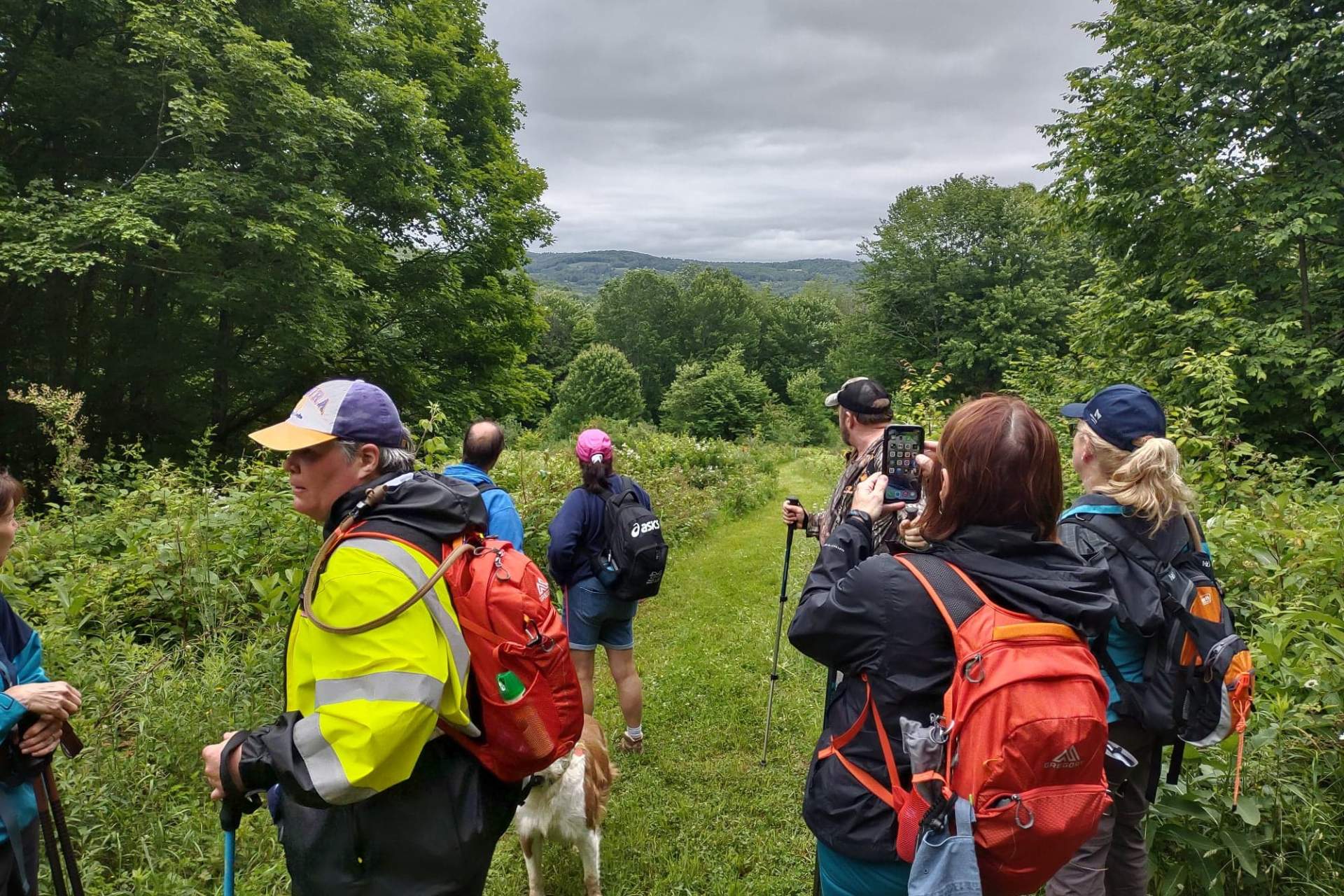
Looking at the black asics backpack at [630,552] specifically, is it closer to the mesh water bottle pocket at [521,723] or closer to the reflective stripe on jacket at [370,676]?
the mesh water bottle pocket at [521,723]

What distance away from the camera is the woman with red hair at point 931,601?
161 centimetres

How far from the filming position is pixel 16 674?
7.02ft

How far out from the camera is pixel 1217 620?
86.9 inches

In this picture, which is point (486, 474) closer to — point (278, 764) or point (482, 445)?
point (482, 445)

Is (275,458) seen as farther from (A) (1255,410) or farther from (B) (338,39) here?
(A) (1255,410)

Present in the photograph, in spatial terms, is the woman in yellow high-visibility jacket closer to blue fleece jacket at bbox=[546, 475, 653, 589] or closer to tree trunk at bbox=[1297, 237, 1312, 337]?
blue fleece jacket at bbox=[546, 475, 653, 589]

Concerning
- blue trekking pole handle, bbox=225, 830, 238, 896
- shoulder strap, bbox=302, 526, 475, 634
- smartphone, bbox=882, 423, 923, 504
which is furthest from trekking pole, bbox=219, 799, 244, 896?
smartphone, bbox=882, 423, 923, 504

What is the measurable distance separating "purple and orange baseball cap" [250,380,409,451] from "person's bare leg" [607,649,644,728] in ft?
9.74

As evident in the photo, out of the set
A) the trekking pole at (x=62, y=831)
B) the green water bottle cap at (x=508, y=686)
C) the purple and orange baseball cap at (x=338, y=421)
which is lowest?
the trekking pole at (x=62, y=831)

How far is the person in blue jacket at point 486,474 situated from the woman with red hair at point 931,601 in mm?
2234

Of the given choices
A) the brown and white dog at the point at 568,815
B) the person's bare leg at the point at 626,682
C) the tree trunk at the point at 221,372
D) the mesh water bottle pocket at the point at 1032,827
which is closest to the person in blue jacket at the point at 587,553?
the person's bare leg at the point at 626,682

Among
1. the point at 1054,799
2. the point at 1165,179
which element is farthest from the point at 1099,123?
the point at 1054,799

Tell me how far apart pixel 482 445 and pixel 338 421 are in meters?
2.00

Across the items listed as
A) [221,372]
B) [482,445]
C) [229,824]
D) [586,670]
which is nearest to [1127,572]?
[229,824]
